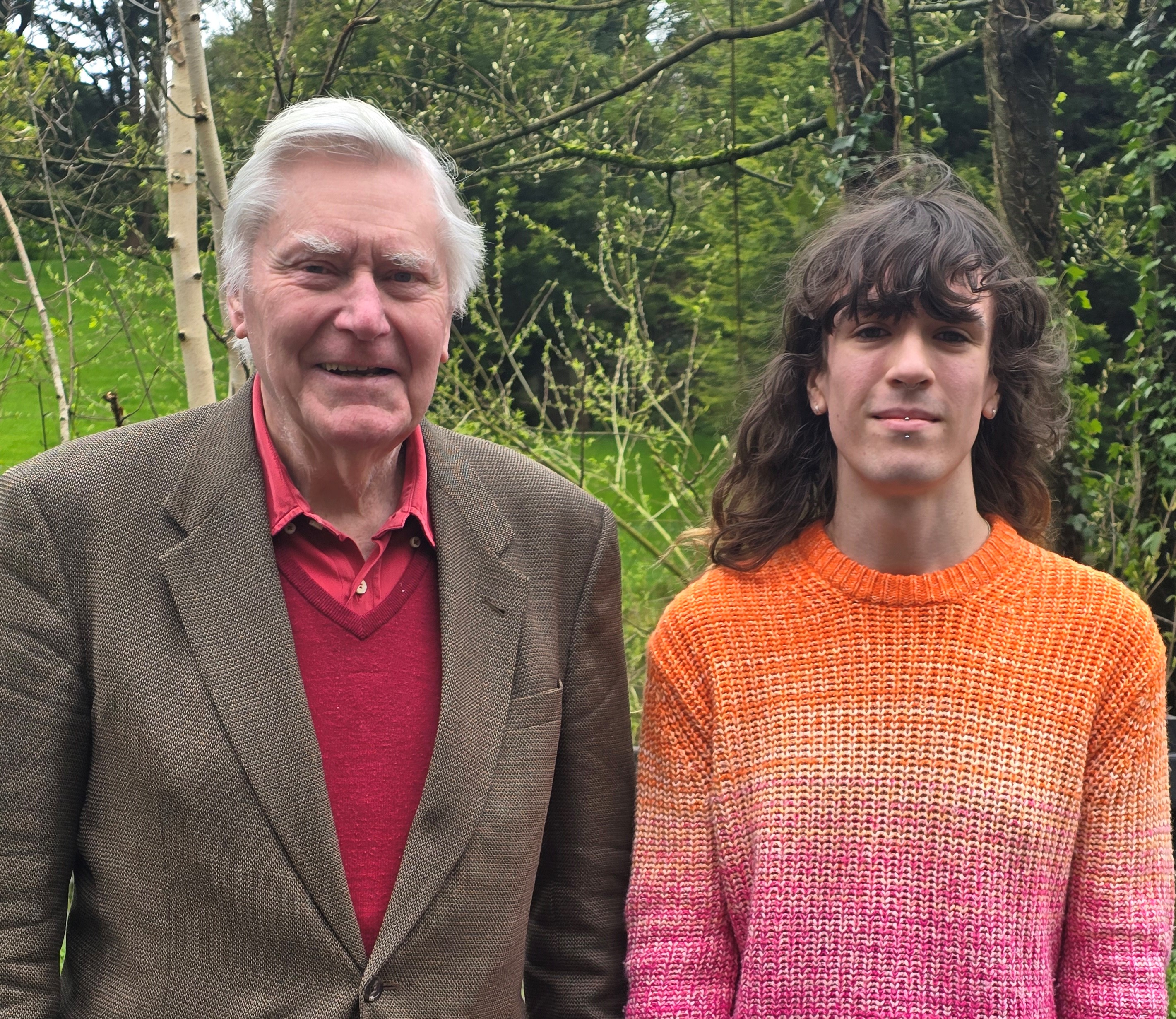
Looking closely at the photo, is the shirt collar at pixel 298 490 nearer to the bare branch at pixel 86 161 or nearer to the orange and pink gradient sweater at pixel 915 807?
the orange and pink gradient sweater at pixel 915 807

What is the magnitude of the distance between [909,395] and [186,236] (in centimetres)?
229

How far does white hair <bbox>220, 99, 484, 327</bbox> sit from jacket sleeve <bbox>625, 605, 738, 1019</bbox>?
0.70m

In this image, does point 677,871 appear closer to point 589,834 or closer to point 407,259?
point 589,834

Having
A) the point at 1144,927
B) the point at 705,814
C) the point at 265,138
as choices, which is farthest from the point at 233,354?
the point at 1144,927

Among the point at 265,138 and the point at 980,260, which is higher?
the point at 265,138

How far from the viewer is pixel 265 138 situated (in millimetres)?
1843

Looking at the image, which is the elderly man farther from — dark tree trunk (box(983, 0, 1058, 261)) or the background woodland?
dark tree trunk (box(983, 0, 1058, 261))

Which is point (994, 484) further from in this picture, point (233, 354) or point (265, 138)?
point (233, 354)

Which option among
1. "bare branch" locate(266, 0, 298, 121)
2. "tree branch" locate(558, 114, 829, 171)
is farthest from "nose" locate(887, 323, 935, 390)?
"tree branch" locate(558, 114, 829, 171)

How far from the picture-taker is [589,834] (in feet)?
6.64

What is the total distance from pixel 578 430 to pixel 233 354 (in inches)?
92.4

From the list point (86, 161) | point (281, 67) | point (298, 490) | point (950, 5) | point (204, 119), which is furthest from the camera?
point (950, 5)

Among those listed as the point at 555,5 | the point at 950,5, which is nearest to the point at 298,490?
the point at 555,5

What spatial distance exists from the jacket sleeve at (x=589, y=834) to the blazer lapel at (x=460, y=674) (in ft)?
0.51
